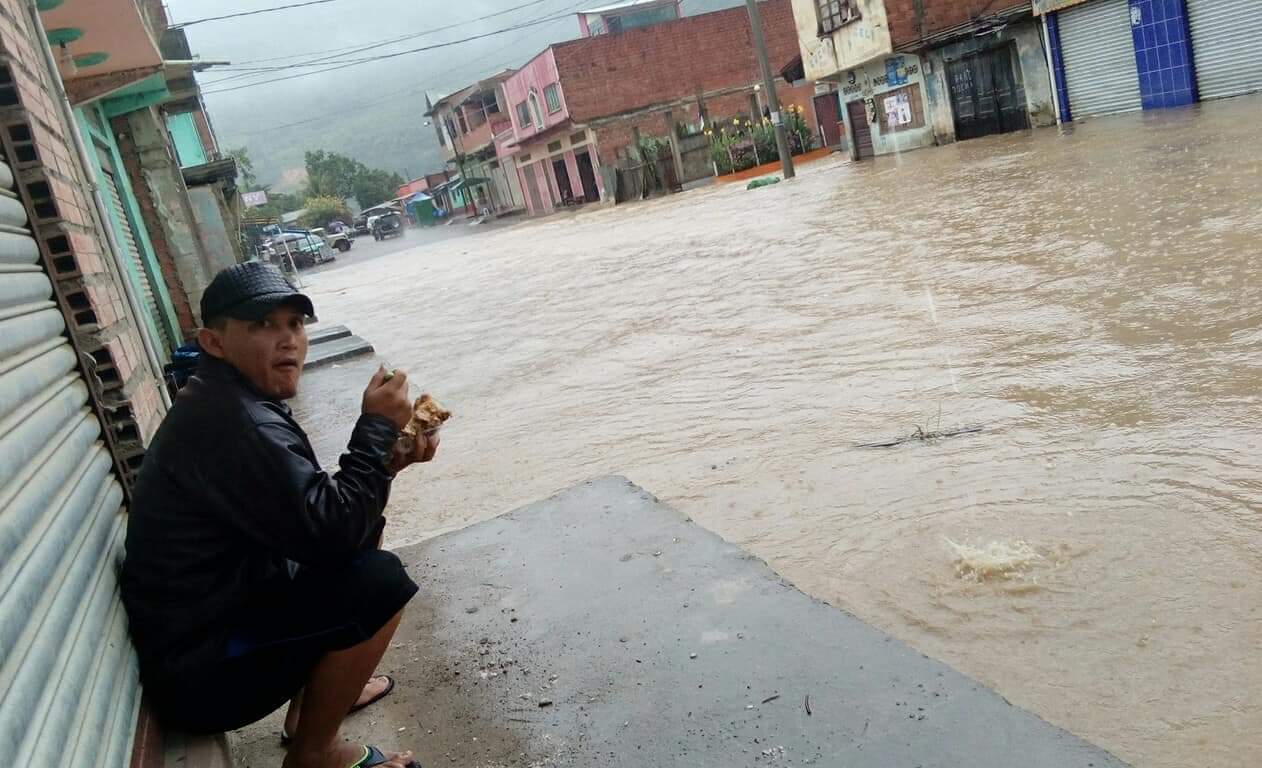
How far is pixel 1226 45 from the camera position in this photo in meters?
16.5

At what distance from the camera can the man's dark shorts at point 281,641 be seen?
201cm

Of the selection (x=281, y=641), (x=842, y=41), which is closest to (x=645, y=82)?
(x=842, y=41)

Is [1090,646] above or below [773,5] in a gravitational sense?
below

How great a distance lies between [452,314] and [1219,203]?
8.63 meters

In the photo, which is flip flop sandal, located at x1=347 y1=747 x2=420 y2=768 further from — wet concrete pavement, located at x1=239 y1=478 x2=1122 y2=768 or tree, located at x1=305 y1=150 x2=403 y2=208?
tree, located at x1=305 y1=150 x2=403 y2=208

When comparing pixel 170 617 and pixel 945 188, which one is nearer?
pixel 170 617

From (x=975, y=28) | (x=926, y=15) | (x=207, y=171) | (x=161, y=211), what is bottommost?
(x=161, y=211)

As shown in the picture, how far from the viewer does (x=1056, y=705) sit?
230 centimetres

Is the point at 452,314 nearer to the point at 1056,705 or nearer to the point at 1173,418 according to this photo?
the point at 1173,418

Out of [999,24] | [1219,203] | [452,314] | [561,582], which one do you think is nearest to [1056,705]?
[561,582]

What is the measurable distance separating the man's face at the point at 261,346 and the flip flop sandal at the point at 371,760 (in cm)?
83

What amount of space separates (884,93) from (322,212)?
2134 inches

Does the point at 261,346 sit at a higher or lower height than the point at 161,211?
lower

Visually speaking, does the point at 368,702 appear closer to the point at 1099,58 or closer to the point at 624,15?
the point at 1099,58
